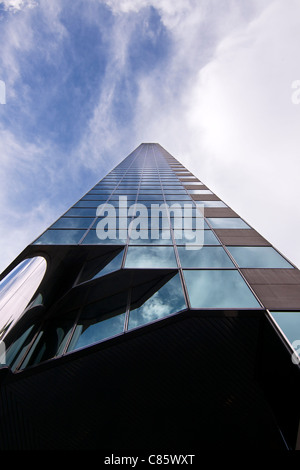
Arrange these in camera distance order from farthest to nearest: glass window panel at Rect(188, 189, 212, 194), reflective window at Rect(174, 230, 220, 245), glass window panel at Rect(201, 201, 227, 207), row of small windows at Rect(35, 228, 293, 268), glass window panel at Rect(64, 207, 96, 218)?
glass window panel at Rect(188, 189, 212, 194), glass window panel at Rect(201, 201, 227, 207), glass window panel at Rect(64, 207, 96, 218), reflective window at Rect(174, 230, 220, 245), row of small windows at Rect(35, 228, 293, 268)

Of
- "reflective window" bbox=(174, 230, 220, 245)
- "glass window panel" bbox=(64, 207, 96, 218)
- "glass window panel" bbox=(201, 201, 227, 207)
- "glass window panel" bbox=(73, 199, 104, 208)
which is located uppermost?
"glass window panel" bbox=(73, 199, 104, 208)

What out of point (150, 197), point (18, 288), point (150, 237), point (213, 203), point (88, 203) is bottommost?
point (18, 288)

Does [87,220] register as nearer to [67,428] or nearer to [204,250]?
[204,250]

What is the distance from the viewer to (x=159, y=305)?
20.3ft

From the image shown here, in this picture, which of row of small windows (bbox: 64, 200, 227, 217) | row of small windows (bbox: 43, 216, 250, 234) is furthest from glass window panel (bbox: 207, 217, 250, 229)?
row of small windows (bbox: 64, 200, 227, 217)

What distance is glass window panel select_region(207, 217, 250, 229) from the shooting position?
33.9 feet

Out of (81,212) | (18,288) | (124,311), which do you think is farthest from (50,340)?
(81,212)

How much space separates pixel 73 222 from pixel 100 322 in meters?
6.17

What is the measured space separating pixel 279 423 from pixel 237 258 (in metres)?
4.53

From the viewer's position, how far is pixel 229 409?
5719 millimetres

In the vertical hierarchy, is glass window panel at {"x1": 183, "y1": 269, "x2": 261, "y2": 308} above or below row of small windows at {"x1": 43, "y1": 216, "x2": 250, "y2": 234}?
below

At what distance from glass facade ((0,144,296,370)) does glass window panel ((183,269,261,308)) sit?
0.03 metres

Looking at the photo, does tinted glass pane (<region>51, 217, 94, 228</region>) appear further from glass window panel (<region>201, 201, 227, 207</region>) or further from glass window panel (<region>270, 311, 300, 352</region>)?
glass window panel (<region>270, 311, 300, 352</region>)

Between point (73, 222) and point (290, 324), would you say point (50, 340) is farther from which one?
point (290, 324)
